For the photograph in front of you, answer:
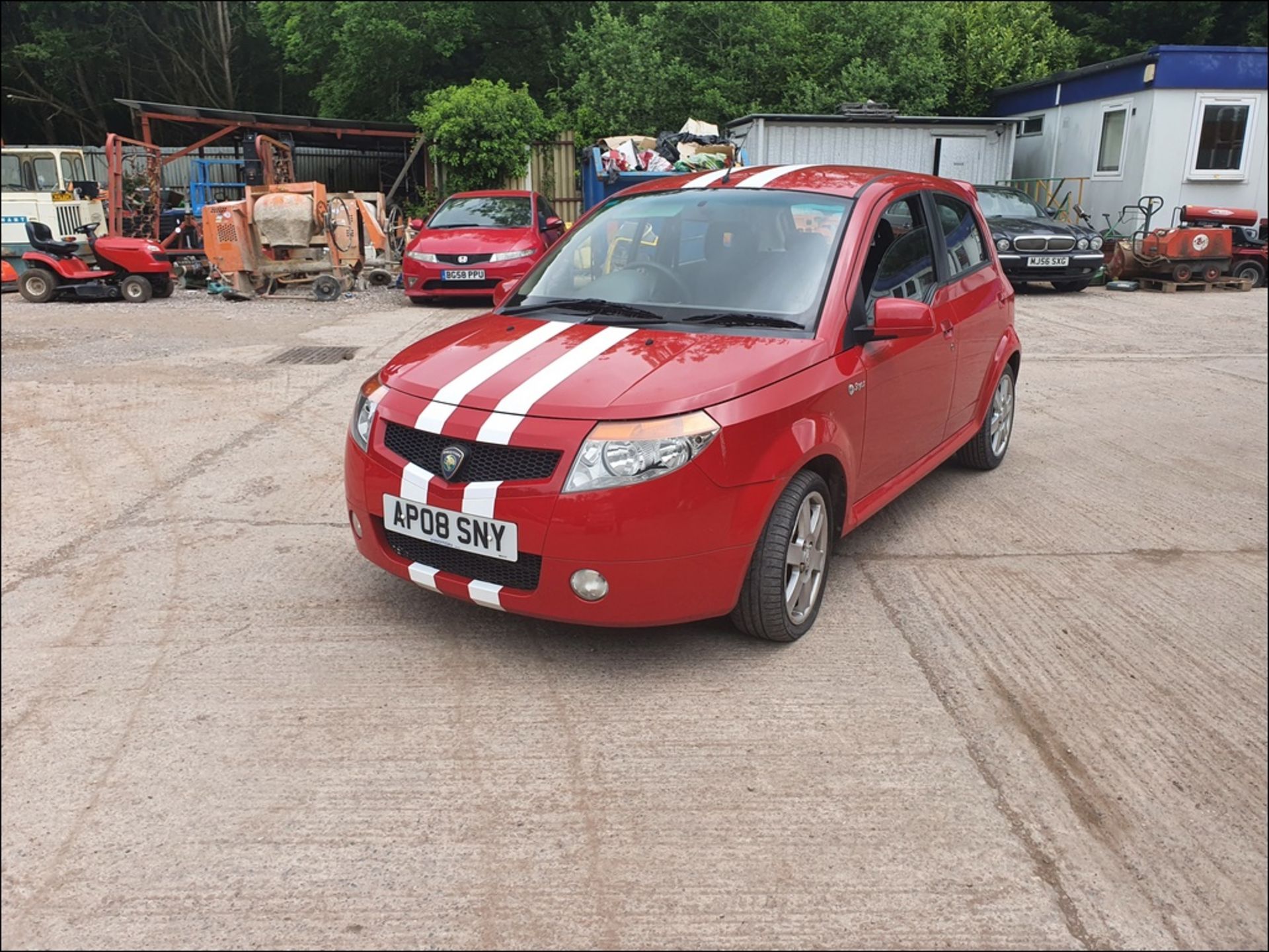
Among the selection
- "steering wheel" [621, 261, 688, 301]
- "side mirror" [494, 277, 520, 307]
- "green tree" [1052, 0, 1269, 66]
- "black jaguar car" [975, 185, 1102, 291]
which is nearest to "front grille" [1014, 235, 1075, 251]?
"black jaguar car" [975, 185, 1102, 291]

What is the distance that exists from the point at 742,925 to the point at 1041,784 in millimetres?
1055

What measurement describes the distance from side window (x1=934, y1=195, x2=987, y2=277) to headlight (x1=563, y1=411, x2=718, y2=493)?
2.32m

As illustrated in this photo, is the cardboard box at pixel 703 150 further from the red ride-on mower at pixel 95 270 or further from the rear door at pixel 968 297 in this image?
the rear door at pixel 968 297

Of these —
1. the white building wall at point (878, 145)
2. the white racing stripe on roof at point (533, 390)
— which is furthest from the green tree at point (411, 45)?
the white racing stripe on roof at point (533, 390)

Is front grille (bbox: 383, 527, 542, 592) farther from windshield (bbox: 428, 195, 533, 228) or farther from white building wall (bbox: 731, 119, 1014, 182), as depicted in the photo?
white building wall (bbox: 731, 119, 1014, 182)

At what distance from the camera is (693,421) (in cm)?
328

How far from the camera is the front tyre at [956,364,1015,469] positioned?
18.7 ft

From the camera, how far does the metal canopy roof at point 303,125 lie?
1955 centimetres

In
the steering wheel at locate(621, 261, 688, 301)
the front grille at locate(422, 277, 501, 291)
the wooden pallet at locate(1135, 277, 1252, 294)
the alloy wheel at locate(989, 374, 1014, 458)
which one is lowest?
the wooden pallet at locate(1135, 277, 1252, 294)

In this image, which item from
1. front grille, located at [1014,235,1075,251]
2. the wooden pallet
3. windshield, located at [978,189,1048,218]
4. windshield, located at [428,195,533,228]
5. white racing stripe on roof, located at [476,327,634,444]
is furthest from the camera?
windshield, located at [978,189,1048,218]

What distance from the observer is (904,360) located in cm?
430

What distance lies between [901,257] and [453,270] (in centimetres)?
988

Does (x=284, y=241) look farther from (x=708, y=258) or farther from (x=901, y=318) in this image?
(x=901, y=318)

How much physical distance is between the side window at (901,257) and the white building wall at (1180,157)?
50.8ft
